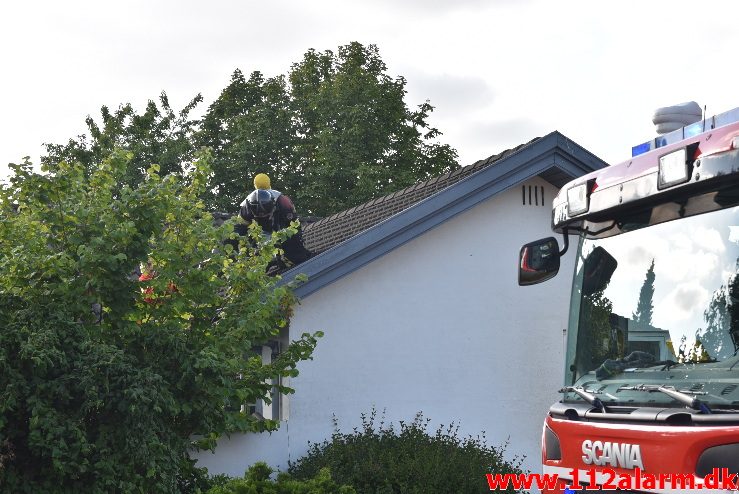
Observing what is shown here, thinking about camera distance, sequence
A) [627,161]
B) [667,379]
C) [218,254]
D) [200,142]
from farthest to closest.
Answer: [200,142]
[218,254]
[627,161]
[667,379]

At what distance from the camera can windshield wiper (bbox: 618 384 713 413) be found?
6059 millimetres

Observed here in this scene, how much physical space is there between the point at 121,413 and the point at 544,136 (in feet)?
24.9

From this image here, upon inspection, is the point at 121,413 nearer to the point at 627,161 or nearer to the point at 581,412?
the point at 581,412

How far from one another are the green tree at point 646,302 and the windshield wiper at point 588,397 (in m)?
0.61

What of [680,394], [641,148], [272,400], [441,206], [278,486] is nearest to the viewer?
[680,394]

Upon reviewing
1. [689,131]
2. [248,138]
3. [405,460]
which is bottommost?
[405,460]

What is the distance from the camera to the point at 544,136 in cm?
1407

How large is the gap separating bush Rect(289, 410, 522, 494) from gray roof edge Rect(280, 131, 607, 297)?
1.85 meters

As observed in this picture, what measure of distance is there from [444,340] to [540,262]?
5.52 metres

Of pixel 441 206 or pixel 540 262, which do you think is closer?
pixel 540 262

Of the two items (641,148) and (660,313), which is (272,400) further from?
(660,313)

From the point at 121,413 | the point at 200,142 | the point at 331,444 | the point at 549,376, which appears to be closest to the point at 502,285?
the point at 549,376

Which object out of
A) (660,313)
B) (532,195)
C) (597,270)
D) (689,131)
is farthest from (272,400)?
(689,131)

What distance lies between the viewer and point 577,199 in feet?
25.3
